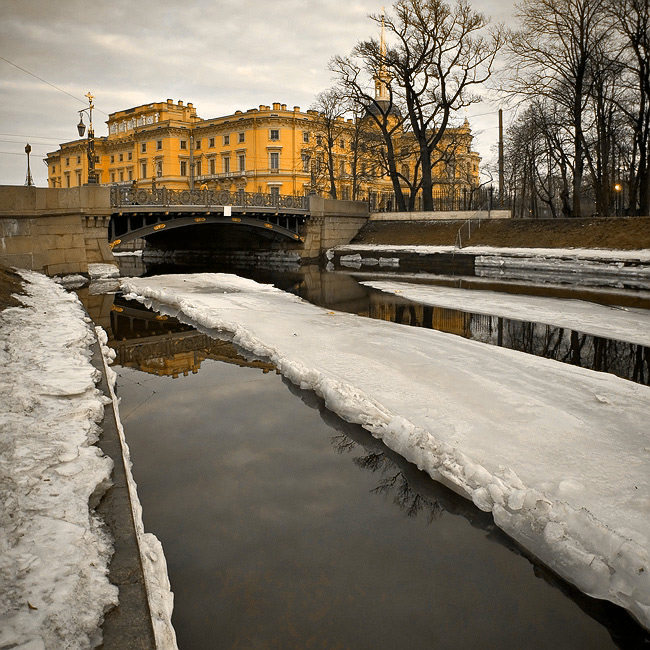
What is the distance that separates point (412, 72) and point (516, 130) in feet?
46.2

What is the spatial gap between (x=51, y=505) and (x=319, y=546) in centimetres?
203

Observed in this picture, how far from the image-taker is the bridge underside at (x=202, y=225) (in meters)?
29.2

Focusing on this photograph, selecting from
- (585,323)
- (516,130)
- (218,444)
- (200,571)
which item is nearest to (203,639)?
(200,571)

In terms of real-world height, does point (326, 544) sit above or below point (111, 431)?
below

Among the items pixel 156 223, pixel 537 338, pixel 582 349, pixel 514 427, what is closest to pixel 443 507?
pixel 514 427

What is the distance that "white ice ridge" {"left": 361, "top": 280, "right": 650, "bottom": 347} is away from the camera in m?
13.7

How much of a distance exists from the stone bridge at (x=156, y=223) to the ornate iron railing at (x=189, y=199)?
0.16ft

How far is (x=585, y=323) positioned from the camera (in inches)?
577

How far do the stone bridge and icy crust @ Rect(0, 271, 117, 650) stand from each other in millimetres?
18330

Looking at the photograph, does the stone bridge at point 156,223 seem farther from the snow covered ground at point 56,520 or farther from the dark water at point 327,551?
the dark water at point 327,551

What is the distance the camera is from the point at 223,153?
72250mm

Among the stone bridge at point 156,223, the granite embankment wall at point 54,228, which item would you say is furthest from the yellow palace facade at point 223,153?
the granite embankment wall at point 54,228

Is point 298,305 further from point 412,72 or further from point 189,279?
point 412,72

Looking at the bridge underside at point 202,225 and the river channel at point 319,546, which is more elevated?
the bridge underside at point 202,225
